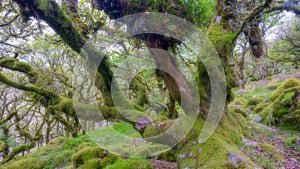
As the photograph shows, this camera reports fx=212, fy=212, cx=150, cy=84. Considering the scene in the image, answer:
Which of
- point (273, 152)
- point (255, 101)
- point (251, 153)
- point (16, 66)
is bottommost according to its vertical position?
point (273, 152)

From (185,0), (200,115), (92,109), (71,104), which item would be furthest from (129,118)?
(185,0)

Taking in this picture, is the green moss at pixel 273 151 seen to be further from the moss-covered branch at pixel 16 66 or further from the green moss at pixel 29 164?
the green moss at pixel 29 164

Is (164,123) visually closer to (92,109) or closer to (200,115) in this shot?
(200,115)

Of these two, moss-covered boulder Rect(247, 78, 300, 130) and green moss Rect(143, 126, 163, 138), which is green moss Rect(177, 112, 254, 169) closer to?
green moss Rect(143, 126, 163, 138)

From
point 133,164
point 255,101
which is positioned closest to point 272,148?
point 133,164

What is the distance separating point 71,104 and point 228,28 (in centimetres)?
388

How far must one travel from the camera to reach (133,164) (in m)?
4.94

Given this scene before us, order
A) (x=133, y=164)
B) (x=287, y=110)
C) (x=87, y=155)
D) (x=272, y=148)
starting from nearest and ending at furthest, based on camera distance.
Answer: (x=133, y=164) → (x=272, y=148) → (x=87, y=155) → (x=287, y=110)

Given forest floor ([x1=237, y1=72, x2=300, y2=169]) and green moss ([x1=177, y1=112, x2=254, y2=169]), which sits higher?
green moss ([x1=177, y1=112, x2=254, y2=169])

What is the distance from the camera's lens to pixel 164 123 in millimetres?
5273

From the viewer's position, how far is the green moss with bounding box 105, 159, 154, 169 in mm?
4867

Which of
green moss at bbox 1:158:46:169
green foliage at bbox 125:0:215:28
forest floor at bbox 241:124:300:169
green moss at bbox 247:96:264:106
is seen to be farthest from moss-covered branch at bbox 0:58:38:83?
green moss at bbox 247:96:264:106

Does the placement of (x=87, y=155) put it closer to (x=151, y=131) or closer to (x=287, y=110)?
(x=151, y=131)

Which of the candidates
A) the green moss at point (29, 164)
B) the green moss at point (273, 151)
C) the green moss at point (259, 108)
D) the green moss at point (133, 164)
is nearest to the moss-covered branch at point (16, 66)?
the green moss at point (133, 164)
